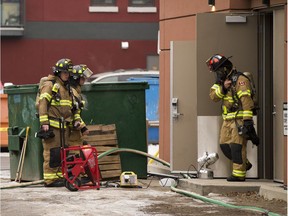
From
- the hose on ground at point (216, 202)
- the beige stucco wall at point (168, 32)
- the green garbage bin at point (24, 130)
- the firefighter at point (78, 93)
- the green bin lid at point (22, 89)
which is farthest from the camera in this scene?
the beige stucco wall at point (168, 32)

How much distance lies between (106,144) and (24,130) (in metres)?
1.31

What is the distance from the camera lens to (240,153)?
1368cm

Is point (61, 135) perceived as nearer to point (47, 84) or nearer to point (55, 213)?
point (47, 84)

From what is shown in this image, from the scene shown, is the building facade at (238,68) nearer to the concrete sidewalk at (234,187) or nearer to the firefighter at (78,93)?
the concrete sidewalk at (234,187)

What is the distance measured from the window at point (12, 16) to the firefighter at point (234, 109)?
18.1 metres

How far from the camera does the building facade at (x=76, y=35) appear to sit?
103 feet

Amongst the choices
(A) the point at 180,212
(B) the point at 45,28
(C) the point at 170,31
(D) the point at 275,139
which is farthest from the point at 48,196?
(B) the point at 45,28

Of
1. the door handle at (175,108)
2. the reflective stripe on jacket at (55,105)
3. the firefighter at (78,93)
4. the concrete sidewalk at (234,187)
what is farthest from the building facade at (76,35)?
the concrete sidewalk at (234,187)

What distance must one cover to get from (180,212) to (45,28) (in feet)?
68.5

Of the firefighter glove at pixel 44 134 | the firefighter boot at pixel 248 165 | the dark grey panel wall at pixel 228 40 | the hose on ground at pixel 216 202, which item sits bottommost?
the hose on ground at pixel 216 202

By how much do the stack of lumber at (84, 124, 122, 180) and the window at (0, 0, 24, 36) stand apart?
16770mm

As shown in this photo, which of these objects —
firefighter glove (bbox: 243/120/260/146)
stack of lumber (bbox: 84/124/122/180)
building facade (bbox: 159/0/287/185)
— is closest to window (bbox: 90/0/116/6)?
building facade (bbox: 159/0/287/185)

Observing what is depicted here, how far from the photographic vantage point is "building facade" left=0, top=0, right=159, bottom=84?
103 ft

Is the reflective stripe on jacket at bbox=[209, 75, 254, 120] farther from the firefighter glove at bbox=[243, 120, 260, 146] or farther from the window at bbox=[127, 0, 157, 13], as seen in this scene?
the window at bbox=[127, 0, 157, 13]
